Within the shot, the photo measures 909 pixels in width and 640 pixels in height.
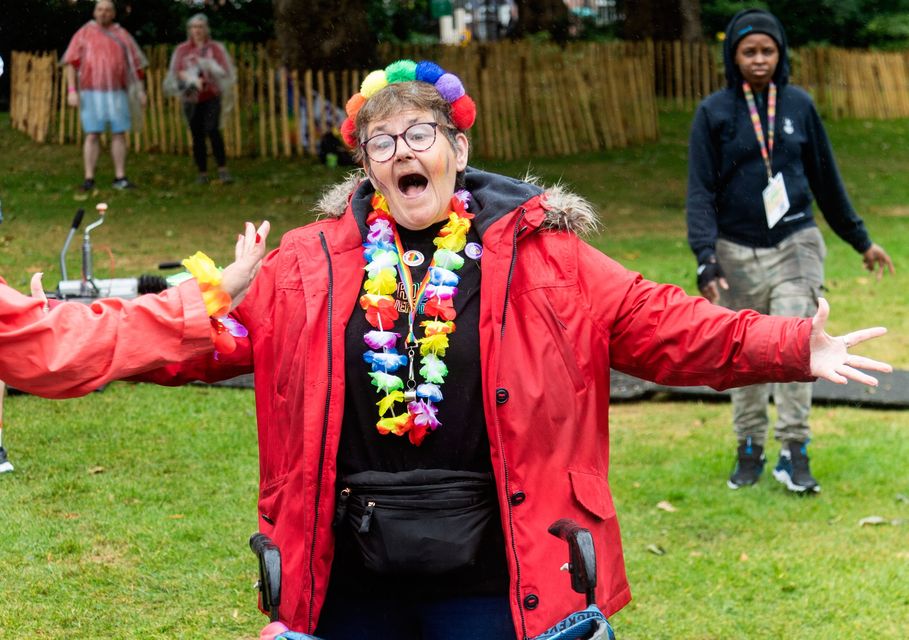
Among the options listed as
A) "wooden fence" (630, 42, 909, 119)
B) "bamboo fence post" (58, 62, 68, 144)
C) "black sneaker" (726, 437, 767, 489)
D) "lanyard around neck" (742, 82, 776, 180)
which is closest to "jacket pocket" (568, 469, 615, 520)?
"lanyard around neck" (742, 82, 776, 180)

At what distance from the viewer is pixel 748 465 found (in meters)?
7.20

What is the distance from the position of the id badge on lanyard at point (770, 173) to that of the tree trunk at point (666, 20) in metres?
20.7

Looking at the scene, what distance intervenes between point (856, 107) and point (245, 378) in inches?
865

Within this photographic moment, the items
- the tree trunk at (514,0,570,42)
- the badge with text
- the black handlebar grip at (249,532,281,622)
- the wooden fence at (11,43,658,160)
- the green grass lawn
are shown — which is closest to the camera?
the black handlebar grip at (249,532,281,622)

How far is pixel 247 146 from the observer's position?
64.5 ft

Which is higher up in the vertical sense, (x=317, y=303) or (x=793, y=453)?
(x=317, y=303)

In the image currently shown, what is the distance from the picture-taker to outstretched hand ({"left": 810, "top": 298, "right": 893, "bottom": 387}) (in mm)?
3527

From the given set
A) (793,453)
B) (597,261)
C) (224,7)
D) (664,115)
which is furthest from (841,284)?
(224,7)

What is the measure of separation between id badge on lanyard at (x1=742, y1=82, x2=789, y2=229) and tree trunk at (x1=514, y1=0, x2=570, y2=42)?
A: 25024 millimetres

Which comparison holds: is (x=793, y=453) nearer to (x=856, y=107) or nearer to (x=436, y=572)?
(x=436, y=572)

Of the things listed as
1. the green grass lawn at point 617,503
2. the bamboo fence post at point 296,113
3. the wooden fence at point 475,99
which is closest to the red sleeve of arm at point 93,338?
the green grass lawn at point 617,503

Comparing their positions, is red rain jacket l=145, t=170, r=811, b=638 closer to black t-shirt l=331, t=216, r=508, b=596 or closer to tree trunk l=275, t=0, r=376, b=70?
black t-shirt l=331, t=216, r=508, b=596

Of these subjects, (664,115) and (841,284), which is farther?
(664,115)

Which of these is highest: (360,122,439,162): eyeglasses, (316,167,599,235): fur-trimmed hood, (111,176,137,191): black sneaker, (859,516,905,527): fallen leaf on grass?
(360,122,439,162): eyeglasses
